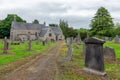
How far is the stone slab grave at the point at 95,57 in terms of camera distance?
1351cm

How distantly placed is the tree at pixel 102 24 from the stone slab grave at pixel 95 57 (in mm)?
65412

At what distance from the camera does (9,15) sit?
109750 millimetres

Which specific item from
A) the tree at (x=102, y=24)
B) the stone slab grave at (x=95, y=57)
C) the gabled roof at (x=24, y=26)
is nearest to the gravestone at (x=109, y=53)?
the stone slab grave at (x=95, y=57)

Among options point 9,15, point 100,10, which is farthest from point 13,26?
point 100,10

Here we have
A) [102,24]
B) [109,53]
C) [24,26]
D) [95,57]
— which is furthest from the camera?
[24,26]

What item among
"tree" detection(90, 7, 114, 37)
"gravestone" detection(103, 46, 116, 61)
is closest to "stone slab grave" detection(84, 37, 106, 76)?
"gravestone" detection(103, 46, 116, 61)

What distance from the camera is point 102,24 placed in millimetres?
81188

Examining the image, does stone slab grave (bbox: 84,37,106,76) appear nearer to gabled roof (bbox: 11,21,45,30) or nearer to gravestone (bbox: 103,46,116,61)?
gravestone (bbox: 103,46,116,61)

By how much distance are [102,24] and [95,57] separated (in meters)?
68.9

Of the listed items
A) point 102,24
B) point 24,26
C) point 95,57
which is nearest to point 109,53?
point 95,57

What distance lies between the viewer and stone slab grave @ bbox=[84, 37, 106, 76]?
1351 centimetres

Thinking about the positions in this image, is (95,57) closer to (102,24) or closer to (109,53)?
(109,53)

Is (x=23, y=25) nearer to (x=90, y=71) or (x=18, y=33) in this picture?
(x=18, y=33)

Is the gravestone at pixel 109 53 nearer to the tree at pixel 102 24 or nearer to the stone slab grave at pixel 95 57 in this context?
the stone slab grave at pixel 95 57
